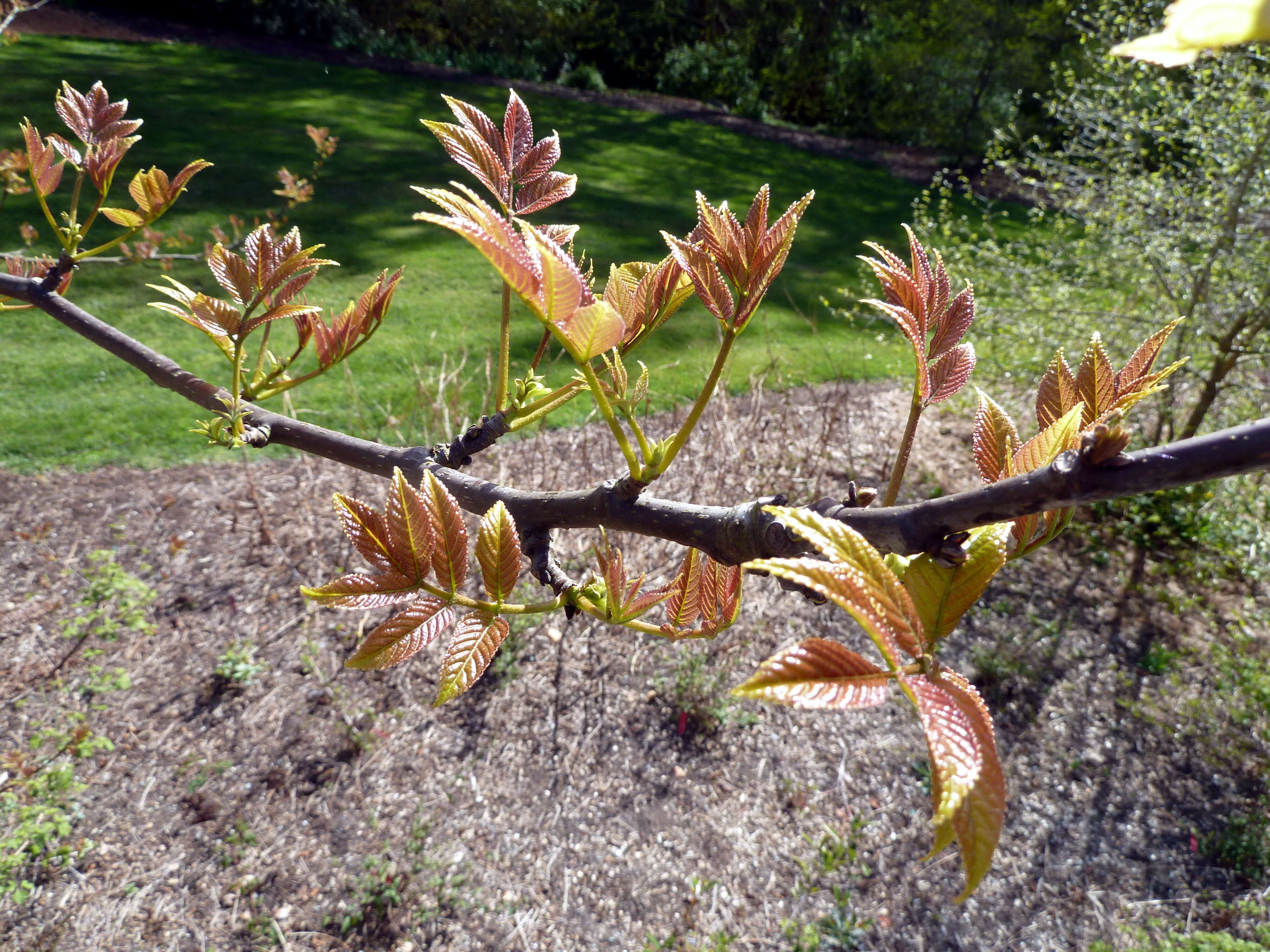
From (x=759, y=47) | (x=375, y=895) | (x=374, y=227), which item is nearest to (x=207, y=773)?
(x=375, y=895)

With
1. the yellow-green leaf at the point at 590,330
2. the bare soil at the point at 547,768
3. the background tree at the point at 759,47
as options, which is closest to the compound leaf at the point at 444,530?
the yellow-green leaf at the point at 590,330

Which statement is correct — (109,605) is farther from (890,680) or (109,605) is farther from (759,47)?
(759,47)

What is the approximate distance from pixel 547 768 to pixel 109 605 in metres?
1.97

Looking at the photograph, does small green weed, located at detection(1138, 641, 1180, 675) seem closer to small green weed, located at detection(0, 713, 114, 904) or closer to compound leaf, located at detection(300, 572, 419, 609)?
compound leaf, located at detection(300, 572, 419, 609)

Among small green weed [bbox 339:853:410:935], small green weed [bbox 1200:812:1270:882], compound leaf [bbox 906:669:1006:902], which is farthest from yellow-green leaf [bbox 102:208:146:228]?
small green weed [bbox 1200:812:1270:882]

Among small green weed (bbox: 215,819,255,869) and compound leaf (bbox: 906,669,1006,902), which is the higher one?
compound leaf (bbox: 906,669,1006,902)

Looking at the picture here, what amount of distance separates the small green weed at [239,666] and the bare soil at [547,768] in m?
0.05

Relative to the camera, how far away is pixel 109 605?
3221 mm

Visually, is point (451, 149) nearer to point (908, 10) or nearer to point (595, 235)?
point (595, 235)

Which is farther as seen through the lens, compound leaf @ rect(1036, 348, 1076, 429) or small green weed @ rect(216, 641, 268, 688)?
small green weed @ rect(216, 641, 268, 688)

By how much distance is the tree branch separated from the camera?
35 cm

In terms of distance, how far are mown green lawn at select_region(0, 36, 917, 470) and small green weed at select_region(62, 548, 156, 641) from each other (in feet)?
3.08

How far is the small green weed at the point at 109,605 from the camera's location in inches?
122

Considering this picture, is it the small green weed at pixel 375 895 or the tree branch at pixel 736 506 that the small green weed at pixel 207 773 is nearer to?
the small green weed at pixel 375 895
